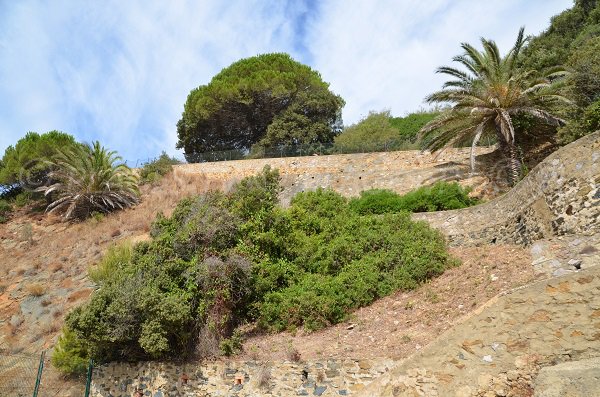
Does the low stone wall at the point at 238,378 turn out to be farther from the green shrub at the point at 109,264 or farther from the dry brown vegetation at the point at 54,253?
the dry brown vegetation at the point at 54,253

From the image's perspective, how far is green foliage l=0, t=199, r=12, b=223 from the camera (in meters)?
25.9

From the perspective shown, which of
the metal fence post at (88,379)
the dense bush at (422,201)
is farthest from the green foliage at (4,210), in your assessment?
the dense bush at (422,201)

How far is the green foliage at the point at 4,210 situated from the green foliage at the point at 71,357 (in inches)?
700

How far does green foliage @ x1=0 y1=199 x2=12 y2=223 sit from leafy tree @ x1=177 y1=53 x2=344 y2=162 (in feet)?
33.7

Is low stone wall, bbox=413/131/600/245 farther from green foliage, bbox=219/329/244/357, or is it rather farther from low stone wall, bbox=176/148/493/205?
green foliage, bbox=219/329/244/357

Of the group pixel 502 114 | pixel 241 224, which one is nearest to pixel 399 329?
pixel 241 224

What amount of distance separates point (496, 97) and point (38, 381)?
15.4m

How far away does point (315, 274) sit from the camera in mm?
12836

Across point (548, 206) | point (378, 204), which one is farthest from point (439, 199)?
point (548, 206)

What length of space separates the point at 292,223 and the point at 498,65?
347 inches

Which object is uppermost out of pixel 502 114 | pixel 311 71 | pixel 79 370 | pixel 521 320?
pixel 311 71

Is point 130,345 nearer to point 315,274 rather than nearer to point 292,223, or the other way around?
point 315,274

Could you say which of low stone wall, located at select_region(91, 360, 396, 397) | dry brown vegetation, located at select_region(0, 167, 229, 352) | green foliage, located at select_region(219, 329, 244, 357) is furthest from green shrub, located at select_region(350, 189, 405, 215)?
dry brown vegetation, located at select_region(0, 167, 229, 352)

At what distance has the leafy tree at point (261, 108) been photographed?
2988cm
